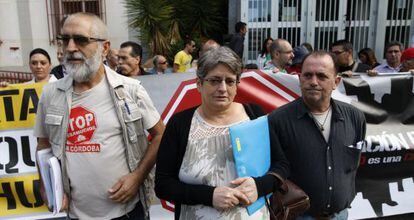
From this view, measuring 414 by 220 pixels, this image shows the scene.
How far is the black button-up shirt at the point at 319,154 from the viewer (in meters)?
2.47

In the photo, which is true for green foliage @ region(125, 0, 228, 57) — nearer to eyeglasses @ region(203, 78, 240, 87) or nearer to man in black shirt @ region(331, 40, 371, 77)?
man in black shirt @ region(331, 40, 371, 77)

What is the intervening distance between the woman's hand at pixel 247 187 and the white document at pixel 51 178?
972 mm

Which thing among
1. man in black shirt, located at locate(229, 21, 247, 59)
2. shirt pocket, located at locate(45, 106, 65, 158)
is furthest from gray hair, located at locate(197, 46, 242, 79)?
man in black shirt, located at locate(229, 21, 247, 59)

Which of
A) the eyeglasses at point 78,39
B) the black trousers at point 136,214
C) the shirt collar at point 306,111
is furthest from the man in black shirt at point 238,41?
the eyeglasses at point 78,39

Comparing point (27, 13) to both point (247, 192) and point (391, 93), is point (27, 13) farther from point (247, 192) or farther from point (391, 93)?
point (247, 192)

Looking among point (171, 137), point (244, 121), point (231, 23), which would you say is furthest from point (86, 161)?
point (231, 23)

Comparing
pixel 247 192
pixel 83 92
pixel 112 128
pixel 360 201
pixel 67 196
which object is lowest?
pixel 360 201

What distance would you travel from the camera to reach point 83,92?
2238 millimetres

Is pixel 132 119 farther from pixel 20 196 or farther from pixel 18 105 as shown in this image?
pixel 20 196

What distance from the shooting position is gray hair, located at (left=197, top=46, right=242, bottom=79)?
6.28 ft

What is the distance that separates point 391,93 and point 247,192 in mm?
2566

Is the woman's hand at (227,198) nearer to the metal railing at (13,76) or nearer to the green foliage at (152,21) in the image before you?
the green foliage at (152,21)

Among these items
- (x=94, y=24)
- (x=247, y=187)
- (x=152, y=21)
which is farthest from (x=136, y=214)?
(x=152, y=21)

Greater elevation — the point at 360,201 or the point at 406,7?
the point at 406,7
